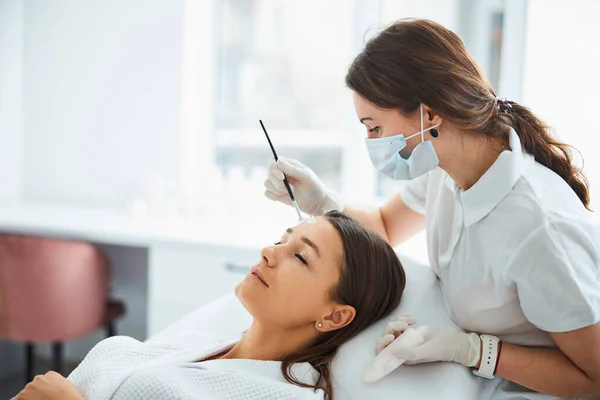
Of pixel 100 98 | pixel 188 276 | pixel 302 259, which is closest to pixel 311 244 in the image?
pixel 302 259

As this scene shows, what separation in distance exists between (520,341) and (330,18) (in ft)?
6.34

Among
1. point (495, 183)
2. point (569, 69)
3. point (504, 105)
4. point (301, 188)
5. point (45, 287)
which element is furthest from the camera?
point (45, 287)

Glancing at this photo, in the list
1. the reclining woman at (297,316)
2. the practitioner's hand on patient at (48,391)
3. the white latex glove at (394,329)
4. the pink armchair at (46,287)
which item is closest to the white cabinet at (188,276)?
the pink armchair at (46,287)

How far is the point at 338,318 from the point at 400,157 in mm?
361

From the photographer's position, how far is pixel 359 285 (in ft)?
4.47

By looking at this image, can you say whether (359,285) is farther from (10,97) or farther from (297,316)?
(10,97)

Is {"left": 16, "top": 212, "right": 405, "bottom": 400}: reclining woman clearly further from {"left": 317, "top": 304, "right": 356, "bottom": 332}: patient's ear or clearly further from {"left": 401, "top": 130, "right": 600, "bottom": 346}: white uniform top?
{"left": 401, "top": 130, "right": 600, "bottom": 346}: white uniform top

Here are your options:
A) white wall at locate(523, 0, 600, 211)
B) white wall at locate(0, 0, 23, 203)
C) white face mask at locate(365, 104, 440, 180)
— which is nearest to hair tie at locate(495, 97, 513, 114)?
white face mask at locate(365, 104, 440, 180)

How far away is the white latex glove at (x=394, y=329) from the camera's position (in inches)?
50.6

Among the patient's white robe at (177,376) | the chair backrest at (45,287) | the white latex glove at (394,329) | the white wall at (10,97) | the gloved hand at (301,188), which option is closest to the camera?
the patient's white robe at (177,376)

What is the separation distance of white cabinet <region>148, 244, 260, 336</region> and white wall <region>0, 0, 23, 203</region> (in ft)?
2.96

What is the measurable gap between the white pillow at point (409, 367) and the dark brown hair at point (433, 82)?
1.22 ft

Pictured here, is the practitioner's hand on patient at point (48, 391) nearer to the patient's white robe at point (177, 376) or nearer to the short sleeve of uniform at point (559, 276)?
the patient's white robe at point (177, 376)

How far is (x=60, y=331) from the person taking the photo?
2.39 metres
